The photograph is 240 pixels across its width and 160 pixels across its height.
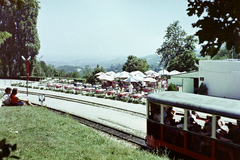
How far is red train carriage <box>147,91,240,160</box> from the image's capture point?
5.38m

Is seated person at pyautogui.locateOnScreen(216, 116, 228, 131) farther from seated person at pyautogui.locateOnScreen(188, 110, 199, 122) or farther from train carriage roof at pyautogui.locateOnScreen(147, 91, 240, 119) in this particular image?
seated person at pyautogui.locateOnScreen(188, 110, 199, 122)

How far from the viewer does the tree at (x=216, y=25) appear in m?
2.45

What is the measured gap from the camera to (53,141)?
20.5ft

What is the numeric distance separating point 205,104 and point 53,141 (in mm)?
4786

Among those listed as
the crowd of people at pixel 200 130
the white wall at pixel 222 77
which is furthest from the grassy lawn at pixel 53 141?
the white wall at pixel 222 77

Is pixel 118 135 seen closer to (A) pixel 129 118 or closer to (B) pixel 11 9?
(A) pixel 129 118

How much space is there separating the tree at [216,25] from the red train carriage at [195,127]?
3.26 meters

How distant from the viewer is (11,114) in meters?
8.58

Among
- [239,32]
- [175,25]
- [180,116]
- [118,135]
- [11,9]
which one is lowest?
[118,135]

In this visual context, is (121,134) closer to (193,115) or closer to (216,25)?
(193,115)

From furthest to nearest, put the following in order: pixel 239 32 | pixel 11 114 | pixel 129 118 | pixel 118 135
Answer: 1. pixel 129 118
2. pixel 118 135
3. pixel 11 114
4. pixel 239 32

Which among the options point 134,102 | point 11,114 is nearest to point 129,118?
point 134,102

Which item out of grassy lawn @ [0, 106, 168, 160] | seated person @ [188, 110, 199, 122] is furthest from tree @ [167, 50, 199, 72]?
grassy lawn @ [0, 106, 168, 160]

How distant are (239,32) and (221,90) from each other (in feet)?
63.8
